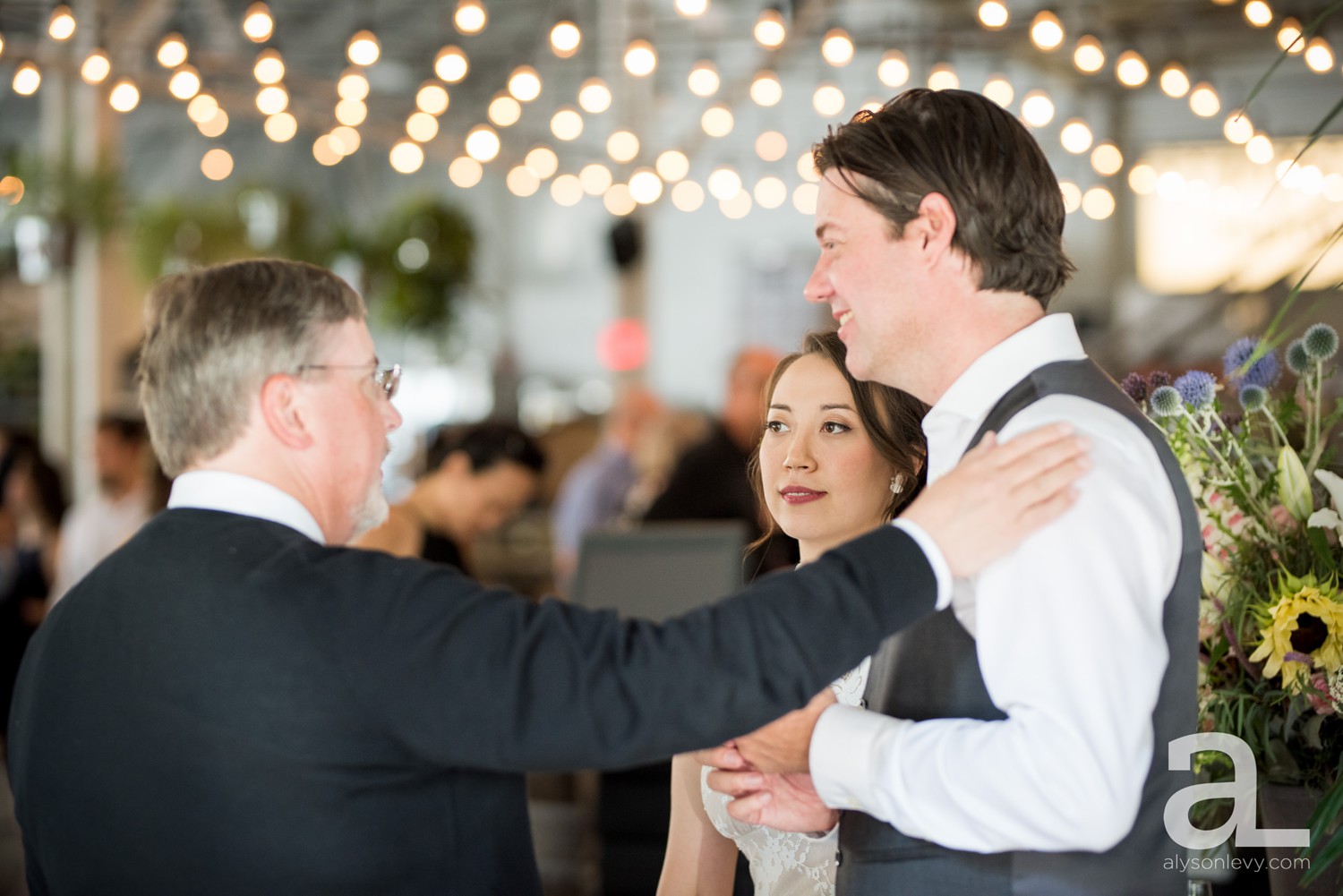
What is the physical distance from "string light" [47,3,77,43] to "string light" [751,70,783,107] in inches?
105

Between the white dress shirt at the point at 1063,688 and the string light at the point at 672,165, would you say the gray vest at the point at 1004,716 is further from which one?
the string light at the point at 672,165

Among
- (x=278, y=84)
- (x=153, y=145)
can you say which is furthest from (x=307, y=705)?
(x=153, y=145)

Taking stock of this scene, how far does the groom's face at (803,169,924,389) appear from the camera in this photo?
1494 millimetres

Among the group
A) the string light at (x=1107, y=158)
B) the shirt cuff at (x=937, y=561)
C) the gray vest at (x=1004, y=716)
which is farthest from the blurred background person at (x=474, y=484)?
the string light at (x=1107, y=158)

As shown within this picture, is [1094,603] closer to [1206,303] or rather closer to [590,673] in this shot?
[590,673]

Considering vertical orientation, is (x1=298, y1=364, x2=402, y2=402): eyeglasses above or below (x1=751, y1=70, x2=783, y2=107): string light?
below

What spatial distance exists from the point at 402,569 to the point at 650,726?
0.29 m

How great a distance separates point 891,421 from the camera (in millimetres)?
2191

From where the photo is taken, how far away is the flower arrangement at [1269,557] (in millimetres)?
1748

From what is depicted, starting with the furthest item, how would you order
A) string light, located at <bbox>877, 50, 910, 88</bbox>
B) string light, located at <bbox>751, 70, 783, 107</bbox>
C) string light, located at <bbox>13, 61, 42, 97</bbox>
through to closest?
Answer: 1. string light, located at <bbox>751, 70, 783, 107</bbox>
2. string light, located at <bbox>877, 50, 910, 88</bbox>
3. string light, located at <bbox>13, 61, 42, 97</bbox>

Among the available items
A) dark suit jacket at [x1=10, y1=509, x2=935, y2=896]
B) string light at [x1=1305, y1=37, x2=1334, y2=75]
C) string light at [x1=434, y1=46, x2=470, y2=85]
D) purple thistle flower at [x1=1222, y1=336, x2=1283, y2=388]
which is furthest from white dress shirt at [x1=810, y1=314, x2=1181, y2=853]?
string light at [x1=434, y1=46, x2=470, y2=85]

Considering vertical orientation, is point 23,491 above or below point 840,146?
below

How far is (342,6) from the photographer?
48.1 feet

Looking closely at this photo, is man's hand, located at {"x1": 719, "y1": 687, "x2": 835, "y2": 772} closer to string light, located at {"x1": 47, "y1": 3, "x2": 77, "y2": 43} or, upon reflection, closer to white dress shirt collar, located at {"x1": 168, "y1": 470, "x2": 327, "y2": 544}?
white dress shirt collar, located at {"x1": 168, "y1": 470, "x2": 327, "y2": 544}
